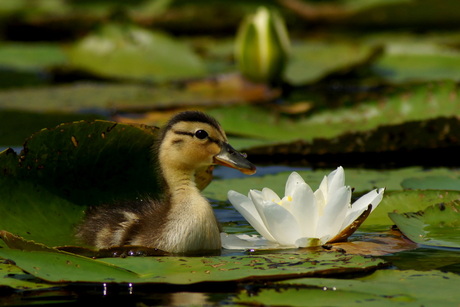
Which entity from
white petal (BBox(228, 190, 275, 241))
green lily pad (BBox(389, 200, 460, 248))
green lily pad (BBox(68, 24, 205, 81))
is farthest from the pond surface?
green lily pad (BBox(68, 24, 205, 81))

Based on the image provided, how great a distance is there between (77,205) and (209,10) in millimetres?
6375

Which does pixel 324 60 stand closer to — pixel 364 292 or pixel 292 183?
pixel 292 183

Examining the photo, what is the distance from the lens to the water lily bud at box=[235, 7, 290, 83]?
7.14 m

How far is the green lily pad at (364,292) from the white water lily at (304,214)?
0.56 meters

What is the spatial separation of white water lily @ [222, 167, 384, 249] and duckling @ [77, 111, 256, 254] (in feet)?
0.49

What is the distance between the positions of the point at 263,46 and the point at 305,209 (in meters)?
3.84

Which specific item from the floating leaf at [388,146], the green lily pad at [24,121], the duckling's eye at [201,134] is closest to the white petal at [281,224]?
the duckling's eye at [201,134]

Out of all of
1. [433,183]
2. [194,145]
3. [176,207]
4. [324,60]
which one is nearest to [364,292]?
[176,207]

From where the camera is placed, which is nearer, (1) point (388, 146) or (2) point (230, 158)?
(2) point (230, 158)

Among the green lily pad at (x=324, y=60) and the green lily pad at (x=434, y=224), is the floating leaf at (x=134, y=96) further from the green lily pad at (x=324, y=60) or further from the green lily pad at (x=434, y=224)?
the green lily pad at (x=434, y=224)

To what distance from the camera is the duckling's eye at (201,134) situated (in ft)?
13.0

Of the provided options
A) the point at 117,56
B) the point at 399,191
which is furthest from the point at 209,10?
the point at 399,191

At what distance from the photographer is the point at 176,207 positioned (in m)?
3.82

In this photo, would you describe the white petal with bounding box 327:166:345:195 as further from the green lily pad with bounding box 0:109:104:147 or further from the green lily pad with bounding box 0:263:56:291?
the green lily pad with bounding box 0:109:104:147
